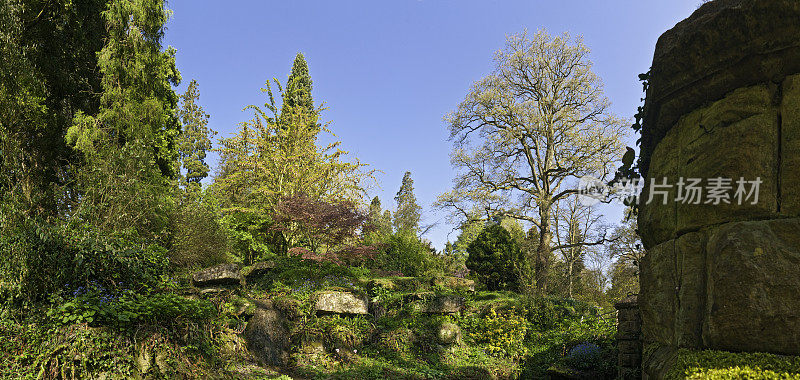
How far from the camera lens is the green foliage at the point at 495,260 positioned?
14.3m

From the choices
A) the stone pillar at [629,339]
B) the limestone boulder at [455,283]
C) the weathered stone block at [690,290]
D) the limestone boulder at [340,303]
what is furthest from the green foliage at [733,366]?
the limestone boulder at [455,283]

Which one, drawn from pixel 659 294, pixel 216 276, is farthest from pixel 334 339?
pixel 659 294

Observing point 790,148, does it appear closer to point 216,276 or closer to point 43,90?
point 216,276

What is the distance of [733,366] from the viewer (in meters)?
3.07

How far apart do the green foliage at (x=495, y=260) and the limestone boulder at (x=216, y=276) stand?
871cm

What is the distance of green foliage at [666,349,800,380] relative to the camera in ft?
9.51

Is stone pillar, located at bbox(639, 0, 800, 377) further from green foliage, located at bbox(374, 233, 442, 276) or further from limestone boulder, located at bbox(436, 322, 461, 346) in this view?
green foliage, located at bbox(374, 233, 442, 276)

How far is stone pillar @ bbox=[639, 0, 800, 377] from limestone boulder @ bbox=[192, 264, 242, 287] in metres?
7.54

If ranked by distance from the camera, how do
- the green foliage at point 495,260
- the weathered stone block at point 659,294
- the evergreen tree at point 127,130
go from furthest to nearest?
the green foliage at point 495,260 < the evergreen tree at point 127,130 < the weathered stone block at point 659,294

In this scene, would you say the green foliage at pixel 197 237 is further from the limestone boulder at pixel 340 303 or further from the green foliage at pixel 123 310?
the green foliage at pixel 123 310

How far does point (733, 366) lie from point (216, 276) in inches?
329

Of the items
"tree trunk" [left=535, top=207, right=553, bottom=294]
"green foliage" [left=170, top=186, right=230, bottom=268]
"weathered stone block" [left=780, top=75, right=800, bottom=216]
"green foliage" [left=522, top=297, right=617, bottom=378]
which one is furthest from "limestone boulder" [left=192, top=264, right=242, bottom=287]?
"tree trunk" [left=535, top=207, right=553, bottom=294]

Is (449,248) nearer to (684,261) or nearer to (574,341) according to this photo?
(574,341)

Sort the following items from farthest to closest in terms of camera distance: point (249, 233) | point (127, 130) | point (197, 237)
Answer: point (249, 233), point (197, 237), point (127, 130)
